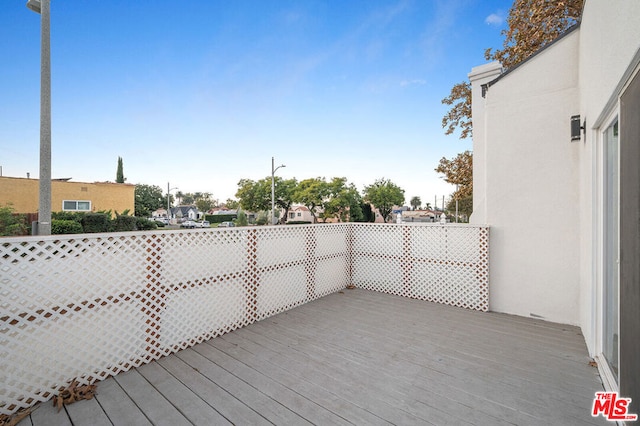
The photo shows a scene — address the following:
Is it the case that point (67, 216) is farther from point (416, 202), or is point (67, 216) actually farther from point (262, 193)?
point (416, 202)

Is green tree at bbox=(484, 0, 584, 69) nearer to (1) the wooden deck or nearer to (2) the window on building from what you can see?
(1) the wooden deck

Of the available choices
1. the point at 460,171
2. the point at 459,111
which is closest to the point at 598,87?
the point at 460,171

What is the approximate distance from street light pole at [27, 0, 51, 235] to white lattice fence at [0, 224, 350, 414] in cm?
215

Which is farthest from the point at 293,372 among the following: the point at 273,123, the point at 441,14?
the point at 273,123

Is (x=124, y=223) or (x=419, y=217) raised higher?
(x=124, y=223)

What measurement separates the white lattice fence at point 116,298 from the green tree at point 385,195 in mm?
35579

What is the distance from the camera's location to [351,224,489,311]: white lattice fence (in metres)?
4.66

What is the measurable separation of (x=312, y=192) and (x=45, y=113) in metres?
27.3

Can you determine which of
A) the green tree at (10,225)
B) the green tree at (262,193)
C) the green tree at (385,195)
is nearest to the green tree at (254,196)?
the green tree at (262,193)

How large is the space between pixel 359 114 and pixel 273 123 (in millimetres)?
5534

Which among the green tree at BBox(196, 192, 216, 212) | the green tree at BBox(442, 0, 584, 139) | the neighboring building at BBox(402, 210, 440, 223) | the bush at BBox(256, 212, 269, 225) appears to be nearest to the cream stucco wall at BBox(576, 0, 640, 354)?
the green tree at BBox(442, 0, 584, 139)

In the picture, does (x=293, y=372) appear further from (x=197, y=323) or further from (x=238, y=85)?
(x=238, y=85)

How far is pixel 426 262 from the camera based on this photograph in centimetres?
518

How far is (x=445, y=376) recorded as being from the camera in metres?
2.65
